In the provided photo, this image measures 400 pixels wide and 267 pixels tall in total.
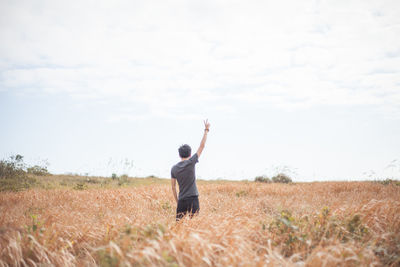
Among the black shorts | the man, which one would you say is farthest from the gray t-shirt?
the black shorts

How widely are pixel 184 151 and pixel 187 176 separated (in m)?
0.59

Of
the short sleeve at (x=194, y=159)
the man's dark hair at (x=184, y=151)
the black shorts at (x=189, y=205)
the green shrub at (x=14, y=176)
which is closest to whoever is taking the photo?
the short sleeve at (x=194, y=159)

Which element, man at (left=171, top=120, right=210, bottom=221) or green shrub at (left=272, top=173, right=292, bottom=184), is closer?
man at (left=171, top=120, right=210, bottom=221)

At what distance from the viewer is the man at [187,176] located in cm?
625

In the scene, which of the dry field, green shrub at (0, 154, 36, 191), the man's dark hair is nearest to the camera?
the dry field

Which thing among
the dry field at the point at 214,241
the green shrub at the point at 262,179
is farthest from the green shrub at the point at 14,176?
the green shrub at the point at 262,179

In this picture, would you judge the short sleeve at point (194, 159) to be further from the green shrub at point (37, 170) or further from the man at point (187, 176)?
the green shrub at point (37, 170)

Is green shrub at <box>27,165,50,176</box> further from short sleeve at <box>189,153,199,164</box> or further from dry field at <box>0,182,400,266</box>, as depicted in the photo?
short sleeve at <box>189,153,199,164</box>

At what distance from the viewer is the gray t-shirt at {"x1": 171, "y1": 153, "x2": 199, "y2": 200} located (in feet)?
20.4

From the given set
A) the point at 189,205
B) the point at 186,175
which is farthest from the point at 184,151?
the point at 189,205

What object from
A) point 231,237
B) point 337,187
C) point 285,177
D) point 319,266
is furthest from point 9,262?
point 285,177

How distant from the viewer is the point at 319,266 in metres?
3.87

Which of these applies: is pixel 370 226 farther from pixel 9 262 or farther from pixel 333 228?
pixel 9 262

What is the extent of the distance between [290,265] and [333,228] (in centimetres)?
214
